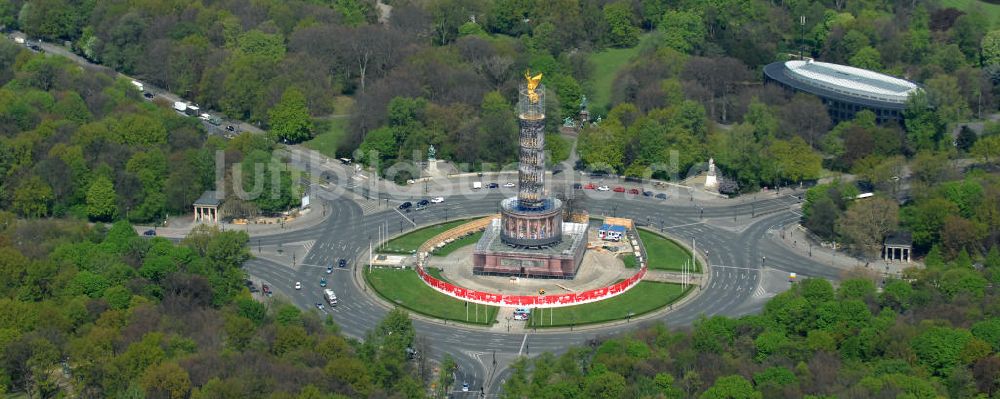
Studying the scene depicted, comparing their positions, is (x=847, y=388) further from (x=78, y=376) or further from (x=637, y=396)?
(x=78, y=376)

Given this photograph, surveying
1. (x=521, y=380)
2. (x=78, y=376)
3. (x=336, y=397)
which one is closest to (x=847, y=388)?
(x=521, y=380)

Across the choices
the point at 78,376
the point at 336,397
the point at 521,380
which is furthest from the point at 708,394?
the point at 78,376

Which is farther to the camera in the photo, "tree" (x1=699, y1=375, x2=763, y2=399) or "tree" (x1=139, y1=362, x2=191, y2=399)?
"tree" (x1=139, y1=362, x2=191, y2=399)

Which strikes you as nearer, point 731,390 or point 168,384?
point 731,390

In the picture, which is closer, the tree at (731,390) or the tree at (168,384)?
the tree at (731,390)

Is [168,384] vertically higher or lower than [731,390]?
lower

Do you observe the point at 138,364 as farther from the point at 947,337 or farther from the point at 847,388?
the point at 947,337
